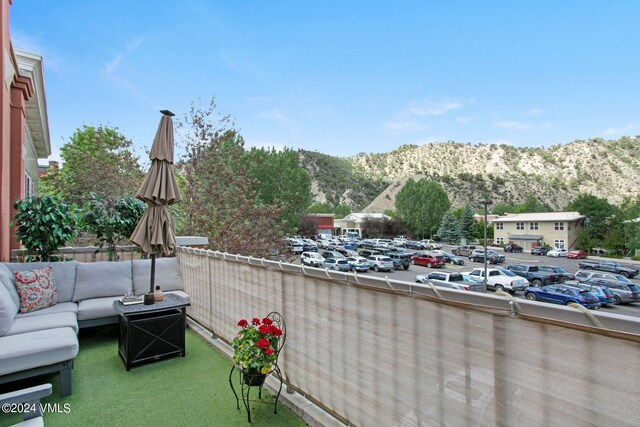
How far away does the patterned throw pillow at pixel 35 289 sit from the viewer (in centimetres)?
395

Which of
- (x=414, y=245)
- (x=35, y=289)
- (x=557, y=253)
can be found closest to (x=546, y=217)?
(x=557, y=253)

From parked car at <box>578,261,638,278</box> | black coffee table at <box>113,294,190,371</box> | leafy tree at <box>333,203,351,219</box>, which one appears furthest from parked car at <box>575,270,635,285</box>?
leafy tree at <box>333,203,351,219</box>

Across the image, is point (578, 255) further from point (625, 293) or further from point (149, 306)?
point (149, 306)

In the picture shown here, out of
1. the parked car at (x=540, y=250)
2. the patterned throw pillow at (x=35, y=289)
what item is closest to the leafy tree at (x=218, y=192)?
the patterned throw pillow at (x=35, y=289)

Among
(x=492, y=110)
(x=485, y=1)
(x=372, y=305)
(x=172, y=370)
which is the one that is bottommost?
(x=172, y=370)

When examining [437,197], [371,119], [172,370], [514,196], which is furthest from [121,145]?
[514,196]

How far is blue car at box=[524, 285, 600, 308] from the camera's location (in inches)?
540

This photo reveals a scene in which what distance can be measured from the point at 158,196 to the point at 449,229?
4971cm

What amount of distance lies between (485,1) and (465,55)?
85.7 ft

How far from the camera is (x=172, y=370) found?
3.55 metres

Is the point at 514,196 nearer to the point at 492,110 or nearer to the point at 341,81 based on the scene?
the point at 492,110

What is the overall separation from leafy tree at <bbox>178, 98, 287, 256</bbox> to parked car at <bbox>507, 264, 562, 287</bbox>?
56.0 ft

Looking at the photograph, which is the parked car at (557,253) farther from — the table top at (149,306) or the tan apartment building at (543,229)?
the table top at (149,306)

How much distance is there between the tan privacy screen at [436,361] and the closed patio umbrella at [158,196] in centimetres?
167
